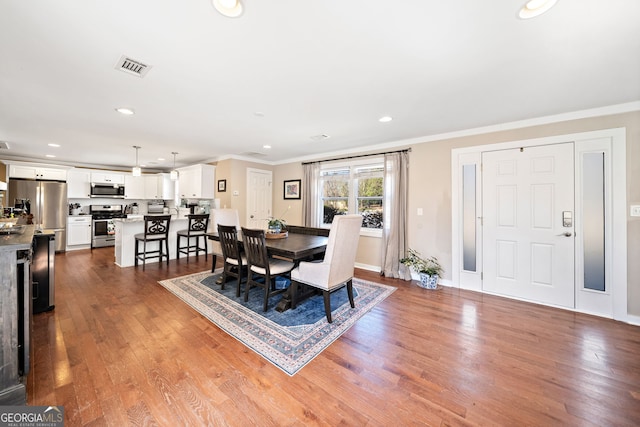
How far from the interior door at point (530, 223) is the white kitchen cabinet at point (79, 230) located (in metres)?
8.76

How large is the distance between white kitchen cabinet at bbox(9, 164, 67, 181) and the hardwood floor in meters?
4.90

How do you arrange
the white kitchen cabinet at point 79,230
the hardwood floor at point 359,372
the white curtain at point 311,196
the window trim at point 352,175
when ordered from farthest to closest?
the white kitchen cabinet at point 79,230 < the white curtain at point 311,196 < the window trim at point 352,175 < the hardwood floor at point 359,372

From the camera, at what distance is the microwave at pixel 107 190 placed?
20.7 ft

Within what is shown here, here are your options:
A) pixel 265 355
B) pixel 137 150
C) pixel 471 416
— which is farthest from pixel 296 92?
pixel 137 150

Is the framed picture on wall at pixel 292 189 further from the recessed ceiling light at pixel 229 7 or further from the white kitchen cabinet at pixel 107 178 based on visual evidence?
the white kitchen cabinet at pixel 107 178

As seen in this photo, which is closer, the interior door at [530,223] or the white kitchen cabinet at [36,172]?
the interior door at [530,223]

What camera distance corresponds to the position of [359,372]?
1.80 meters

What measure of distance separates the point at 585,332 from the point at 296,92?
147 inches

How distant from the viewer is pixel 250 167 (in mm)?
5695

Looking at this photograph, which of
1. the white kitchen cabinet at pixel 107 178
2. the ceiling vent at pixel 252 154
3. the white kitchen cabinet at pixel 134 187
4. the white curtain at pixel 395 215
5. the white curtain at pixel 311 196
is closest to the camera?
the white curtain at pixel 395 215

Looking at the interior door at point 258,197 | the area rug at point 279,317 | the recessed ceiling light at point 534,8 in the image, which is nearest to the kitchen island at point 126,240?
the area rug at point 279,317

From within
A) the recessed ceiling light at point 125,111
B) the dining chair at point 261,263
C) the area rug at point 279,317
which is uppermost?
the recessed ceiling light at point 125,111

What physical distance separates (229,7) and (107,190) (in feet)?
24.3

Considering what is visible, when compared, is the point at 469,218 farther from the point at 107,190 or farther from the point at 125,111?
the point at 107,190
